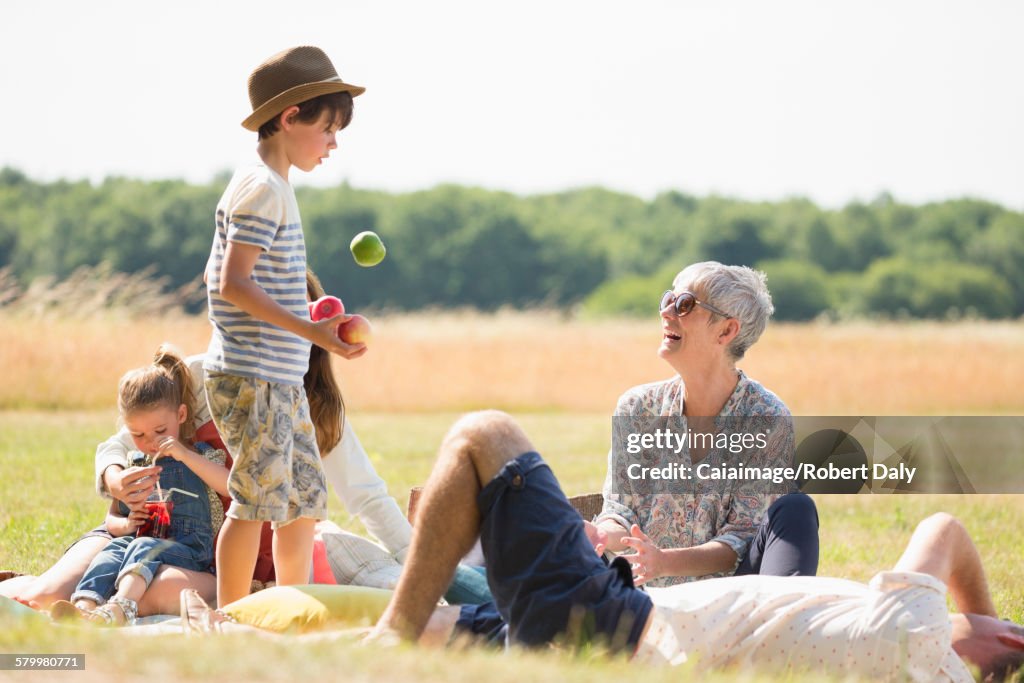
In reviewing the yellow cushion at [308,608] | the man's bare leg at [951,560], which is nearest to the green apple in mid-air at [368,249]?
the yellow cushion at [308,608]

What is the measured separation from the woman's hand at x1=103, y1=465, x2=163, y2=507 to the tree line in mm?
64887

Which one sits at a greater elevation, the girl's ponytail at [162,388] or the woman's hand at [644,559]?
the girl's ponytail at [162,388]

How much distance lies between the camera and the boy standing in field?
409 centimetres

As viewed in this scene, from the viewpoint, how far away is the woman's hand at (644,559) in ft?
13.5

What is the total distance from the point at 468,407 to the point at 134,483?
14.0m

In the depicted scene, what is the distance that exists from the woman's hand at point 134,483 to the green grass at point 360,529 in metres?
1.15

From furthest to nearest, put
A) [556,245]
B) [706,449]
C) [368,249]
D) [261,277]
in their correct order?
[556,245], [368,249], [706,449], [261,277]

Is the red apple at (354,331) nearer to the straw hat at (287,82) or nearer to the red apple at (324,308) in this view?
the red apple at (324,308)

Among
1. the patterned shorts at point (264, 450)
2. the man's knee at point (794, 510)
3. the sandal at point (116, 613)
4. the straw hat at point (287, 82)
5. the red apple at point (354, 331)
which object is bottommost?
the sandal at point (116, 613)

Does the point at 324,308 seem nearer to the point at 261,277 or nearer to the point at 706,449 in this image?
the point at 261,277

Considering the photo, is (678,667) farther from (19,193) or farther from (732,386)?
(19,193)

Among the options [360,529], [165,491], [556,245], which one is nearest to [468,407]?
[360,529]

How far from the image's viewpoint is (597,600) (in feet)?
11.0

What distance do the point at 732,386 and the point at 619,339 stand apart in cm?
2043
